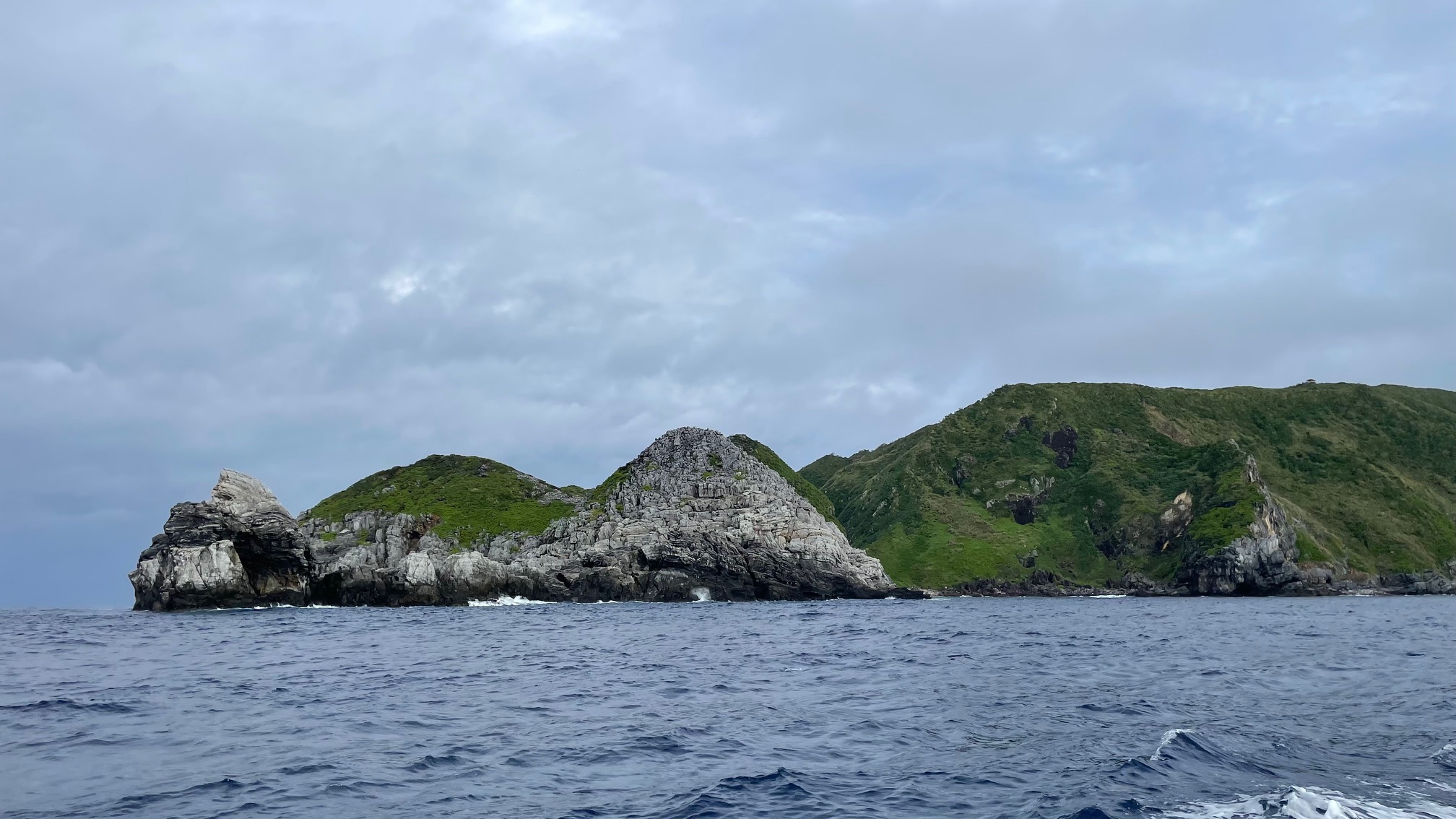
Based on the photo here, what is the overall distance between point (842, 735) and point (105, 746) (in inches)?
812

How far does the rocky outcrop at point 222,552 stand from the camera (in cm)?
12044

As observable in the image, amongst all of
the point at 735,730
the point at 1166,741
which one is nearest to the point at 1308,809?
the point at 1166,741

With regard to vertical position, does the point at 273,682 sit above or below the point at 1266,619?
above

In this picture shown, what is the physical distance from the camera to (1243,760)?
22719 mm

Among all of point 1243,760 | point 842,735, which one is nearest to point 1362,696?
point 1243,760

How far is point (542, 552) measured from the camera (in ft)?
546

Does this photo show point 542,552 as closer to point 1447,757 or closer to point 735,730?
point 735,730

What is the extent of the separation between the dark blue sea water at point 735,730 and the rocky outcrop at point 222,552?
67688 mm

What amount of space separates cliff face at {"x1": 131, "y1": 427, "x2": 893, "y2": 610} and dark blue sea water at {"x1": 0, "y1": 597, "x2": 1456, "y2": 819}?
69817 mm

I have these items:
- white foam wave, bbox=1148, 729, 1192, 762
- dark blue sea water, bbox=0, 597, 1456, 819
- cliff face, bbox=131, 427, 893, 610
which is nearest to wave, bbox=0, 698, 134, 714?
dark blue sea water, bbox=0, 597, 1456, 819

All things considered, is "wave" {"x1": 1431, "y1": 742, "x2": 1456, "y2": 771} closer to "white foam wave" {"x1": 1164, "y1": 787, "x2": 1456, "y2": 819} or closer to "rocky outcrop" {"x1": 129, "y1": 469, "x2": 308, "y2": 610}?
"white foam wave" {"x1": 1164, "y1": 787, "x2": 1456, "y2": 819}

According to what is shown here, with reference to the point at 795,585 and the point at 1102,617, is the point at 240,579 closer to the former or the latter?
the point at 795,585

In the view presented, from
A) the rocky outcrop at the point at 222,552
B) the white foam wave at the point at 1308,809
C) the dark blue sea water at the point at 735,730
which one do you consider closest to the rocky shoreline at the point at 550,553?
the rocky outcrop at the point at 222,552

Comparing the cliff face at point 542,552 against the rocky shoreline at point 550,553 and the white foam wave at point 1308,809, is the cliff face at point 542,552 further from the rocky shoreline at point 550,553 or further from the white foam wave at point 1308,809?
the white foam wave at point 1308,809
